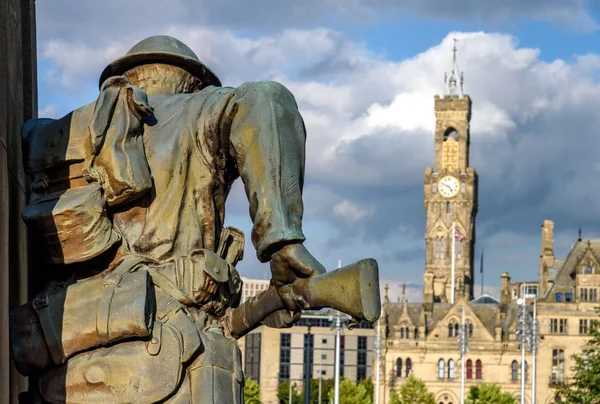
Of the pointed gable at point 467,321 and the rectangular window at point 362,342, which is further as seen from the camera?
the rectangular window at point 362,342

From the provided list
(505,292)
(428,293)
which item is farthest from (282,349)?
(505,292)

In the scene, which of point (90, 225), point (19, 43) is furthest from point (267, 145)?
point (19, 43)

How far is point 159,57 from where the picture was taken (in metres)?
3.98

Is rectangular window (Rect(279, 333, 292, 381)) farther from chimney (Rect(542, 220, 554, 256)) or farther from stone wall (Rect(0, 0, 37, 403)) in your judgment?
stone wall (Rect(0, 0, 37, 403))

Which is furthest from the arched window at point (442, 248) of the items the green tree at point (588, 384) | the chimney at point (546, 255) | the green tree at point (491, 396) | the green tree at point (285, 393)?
the green tree at point (588, 384)

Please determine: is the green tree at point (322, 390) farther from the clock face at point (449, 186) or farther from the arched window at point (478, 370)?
the clock face at point (449, 186)

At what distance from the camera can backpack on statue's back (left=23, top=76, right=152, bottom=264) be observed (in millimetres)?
3568

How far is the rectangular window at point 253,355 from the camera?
333 feet

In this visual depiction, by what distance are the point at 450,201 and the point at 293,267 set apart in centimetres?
11667

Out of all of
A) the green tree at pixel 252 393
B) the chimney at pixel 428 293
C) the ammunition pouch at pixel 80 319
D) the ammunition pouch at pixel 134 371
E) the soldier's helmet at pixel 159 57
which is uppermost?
the chimney at pixel 428 293

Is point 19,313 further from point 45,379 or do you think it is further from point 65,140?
point 65,140

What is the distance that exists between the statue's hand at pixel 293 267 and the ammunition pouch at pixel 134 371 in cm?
31

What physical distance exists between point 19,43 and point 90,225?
0.99 metres

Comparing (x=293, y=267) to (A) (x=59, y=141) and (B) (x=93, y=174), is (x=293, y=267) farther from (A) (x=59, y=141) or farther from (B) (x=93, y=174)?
(A) (x=59, y=141)
